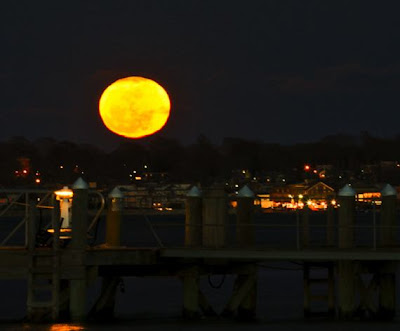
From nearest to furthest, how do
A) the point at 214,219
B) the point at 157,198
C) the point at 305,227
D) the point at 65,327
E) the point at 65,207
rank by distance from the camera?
1. the point at 65,327
2. the point at 214,219
3. the point at 65,207
4. the point at 305,227
5. the point at 157,198

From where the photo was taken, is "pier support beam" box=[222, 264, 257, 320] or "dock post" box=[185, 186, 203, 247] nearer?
"dock post" box=[185, 186, 203, 247]

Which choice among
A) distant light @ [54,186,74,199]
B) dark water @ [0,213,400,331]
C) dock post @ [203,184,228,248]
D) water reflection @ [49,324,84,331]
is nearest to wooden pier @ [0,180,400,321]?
dock post @ [203,184,228,248]

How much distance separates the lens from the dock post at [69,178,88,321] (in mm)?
24578

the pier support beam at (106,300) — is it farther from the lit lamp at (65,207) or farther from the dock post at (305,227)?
the dock post at (305,227)

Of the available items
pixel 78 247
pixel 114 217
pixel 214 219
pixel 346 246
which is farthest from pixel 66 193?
pixel 346 246

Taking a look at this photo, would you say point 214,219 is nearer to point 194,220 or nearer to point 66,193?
point 194,220

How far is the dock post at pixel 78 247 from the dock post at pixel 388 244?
7115mm

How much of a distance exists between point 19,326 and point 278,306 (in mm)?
11807

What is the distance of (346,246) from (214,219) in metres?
3.14

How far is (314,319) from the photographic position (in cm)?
2944

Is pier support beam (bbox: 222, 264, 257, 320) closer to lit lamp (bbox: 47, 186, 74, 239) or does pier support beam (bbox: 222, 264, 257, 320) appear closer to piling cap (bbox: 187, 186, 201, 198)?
piling cap (bbox: 187, 186, 201, 198)

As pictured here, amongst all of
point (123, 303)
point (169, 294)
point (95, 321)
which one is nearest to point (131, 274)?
point (95, 321)

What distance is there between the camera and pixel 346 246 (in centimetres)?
2595

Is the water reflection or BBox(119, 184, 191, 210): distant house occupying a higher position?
BBox(119, 184, 191, 210): distant house
